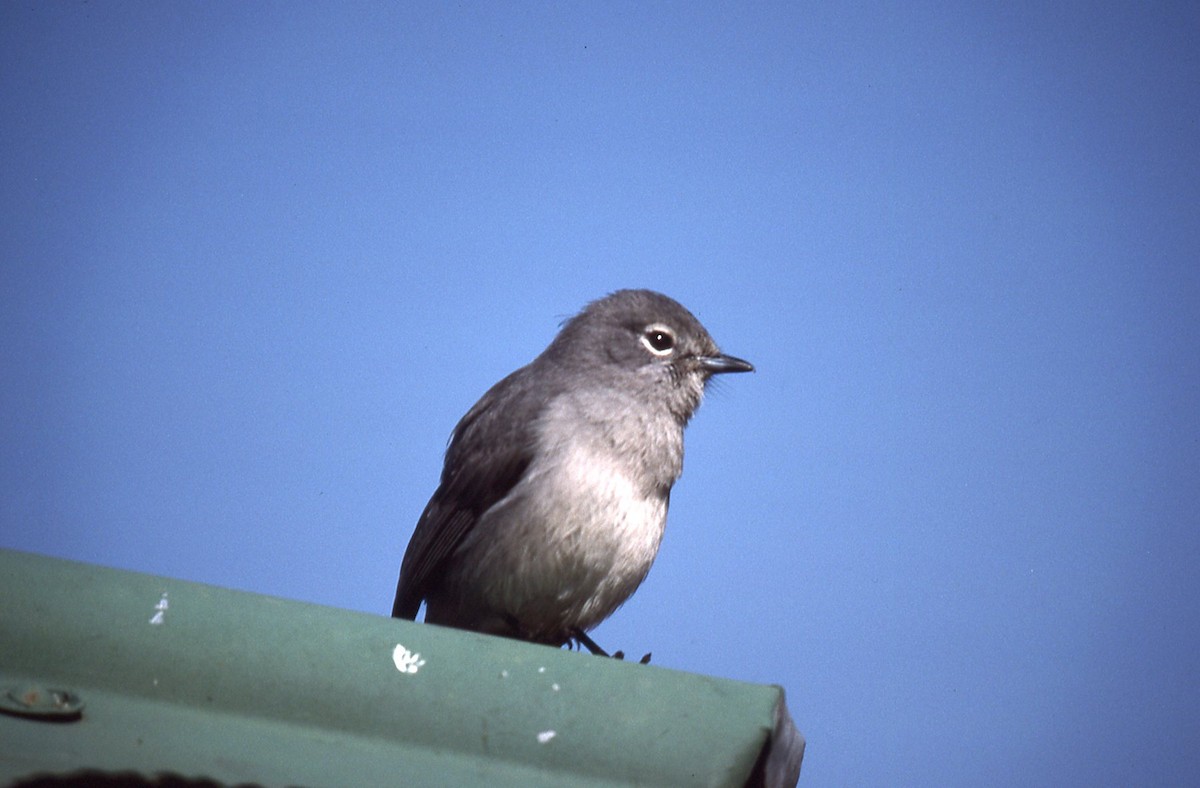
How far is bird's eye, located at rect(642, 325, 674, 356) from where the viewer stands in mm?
6172

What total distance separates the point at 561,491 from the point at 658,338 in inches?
58.1

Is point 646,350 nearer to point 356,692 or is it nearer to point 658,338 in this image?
point 658,338

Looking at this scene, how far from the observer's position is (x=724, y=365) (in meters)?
6.13

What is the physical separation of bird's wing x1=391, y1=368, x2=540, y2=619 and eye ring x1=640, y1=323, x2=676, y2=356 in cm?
81

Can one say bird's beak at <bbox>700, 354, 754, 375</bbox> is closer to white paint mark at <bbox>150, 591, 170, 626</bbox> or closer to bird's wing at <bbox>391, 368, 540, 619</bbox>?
bird's wing at <bbox>391, 368, 540, 619</bbox>

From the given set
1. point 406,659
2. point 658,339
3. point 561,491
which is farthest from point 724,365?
point 406,659

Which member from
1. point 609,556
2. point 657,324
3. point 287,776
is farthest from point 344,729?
point 657,324

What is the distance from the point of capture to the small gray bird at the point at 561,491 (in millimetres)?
5023

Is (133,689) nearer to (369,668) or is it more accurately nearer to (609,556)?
(369,668)

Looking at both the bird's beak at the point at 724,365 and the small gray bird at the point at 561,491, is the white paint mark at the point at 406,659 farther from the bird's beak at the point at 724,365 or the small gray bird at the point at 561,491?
the bird's beak at the point at 724,365

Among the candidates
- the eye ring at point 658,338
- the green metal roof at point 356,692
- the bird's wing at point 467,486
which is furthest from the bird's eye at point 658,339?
the green metal roof at point 356,692

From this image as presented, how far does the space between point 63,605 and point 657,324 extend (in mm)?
4071

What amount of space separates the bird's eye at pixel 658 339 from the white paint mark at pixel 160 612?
378 centimetres

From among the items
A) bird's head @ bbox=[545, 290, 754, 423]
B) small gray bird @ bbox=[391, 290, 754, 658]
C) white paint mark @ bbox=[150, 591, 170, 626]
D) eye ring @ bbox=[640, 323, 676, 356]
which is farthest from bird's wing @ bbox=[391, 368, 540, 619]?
white paint mark @ bbox=[150, 591, 170, 626]
